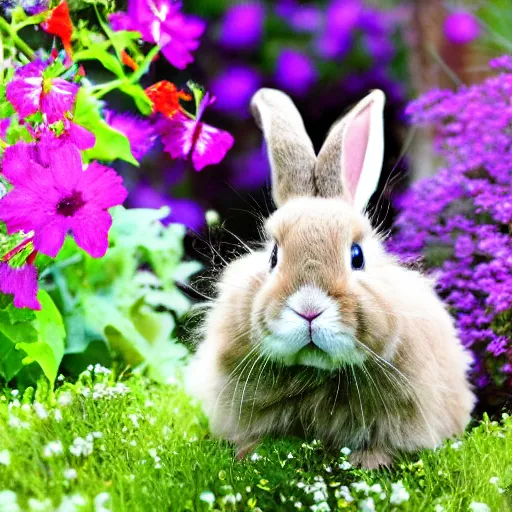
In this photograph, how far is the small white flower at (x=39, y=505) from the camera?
1.31 metres

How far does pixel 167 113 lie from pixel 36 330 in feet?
2.17

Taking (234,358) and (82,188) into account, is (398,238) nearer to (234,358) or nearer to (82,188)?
(234,358)

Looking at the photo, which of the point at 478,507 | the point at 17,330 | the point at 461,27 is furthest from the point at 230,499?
the point at 461,27

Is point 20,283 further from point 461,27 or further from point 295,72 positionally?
point 461,27

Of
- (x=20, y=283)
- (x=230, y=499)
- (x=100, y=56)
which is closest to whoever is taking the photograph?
(x=230, y=499)

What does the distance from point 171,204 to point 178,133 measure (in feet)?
1.58

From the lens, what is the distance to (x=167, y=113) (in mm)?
2049

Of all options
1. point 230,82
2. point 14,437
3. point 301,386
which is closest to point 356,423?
point 301,386

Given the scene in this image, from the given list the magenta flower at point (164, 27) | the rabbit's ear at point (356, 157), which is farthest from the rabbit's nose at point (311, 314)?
the magenta flower at point (164, 27)

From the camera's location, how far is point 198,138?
209 cm

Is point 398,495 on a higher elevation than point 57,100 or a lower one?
lower

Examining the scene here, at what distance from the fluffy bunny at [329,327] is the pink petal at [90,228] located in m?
0.37

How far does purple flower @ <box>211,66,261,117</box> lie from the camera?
2273 mm

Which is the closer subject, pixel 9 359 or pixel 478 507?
pixel 478 507
